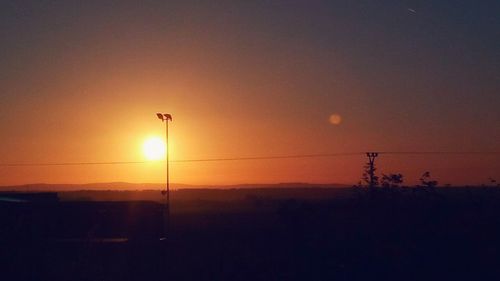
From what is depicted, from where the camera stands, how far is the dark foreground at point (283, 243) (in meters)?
30.3

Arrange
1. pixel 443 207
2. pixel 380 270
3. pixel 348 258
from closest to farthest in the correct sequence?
pixel 380 270
pixel 348 258
pixel 443 207

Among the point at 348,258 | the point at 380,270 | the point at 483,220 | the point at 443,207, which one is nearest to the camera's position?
the point at 380,270

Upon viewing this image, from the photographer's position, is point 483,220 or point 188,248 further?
point 188,248

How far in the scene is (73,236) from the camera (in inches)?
1773

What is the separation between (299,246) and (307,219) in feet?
10.5

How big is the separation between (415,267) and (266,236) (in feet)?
53.6

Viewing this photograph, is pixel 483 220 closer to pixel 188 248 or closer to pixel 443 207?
pixel 443 207

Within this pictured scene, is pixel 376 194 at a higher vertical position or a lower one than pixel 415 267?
higher

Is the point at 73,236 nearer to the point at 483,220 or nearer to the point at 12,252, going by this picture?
the point at 12,252

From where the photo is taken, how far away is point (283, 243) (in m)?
41.1

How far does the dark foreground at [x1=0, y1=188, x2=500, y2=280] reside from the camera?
99.5ft

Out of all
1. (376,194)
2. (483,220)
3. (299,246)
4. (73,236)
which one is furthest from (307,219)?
(73,236)

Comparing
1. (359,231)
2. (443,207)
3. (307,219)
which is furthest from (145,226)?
(443,207)

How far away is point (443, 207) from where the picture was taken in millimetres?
41750
